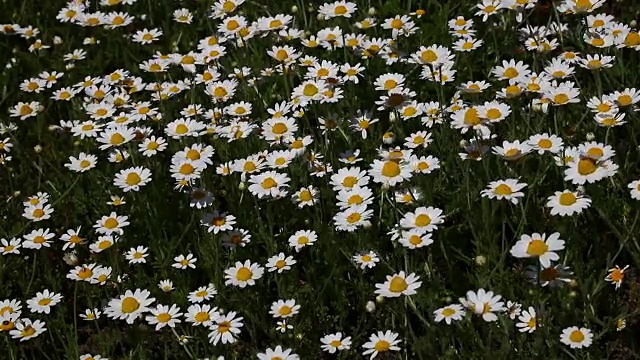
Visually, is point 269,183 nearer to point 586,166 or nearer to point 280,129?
point 280,129

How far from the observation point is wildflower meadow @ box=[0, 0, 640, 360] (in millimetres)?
3717

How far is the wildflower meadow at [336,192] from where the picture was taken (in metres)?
3.72

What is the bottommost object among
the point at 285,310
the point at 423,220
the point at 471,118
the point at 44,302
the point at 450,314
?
the point at 44,302

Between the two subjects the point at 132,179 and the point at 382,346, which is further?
the point at 132,179

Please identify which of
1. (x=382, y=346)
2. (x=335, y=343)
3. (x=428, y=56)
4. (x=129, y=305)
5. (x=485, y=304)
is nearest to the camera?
(x=485, y=304)

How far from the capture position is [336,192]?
437 centimetres

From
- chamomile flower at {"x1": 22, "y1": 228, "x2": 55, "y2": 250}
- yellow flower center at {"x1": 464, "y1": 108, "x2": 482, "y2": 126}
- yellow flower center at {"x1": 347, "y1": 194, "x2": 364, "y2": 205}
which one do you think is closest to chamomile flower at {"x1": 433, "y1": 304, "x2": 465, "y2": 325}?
yellow flower center at {"x1": 347, "y1": 194, "x2": 364, "y2": 205}

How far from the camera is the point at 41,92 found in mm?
5617

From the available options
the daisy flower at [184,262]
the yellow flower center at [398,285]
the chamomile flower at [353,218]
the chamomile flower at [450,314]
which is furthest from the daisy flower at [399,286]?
the daisy flower at [184,262]

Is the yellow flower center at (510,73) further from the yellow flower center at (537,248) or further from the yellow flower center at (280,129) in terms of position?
the yellow flower center at (537,248)

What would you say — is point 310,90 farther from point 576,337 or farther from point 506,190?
point 576,337

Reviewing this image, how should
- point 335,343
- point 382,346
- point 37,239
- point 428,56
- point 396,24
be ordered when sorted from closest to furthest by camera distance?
1. point 382,346
2. point 335,343
3. point 37,239
4. point 428,56
5. point 396,24

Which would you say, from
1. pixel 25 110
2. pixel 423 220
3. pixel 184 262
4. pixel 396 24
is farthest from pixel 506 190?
pixel 25 110

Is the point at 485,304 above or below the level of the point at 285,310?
above
